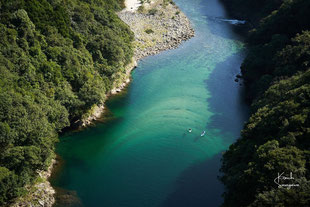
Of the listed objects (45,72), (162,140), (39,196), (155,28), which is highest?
(45,72)

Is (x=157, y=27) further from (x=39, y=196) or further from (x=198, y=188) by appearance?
(x=39, y=196)

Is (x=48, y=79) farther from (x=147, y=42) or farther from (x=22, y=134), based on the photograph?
(x=147, y=42)

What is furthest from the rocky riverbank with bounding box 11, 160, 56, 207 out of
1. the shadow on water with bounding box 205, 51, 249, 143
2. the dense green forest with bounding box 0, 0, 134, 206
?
the shadow on water with bounding box 205, 51, 249, 143

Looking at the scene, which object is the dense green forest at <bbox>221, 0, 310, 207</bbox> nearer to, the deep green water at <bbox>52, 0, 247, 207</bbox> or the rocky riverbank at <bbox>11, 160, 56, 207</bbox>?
the deep green water at <bbox>52, 0, 247, 207</bbox>

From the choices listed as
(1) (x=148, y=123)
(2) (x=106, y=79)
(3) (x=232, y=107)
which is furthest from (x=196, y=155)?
(2) (x=106, y=79)
